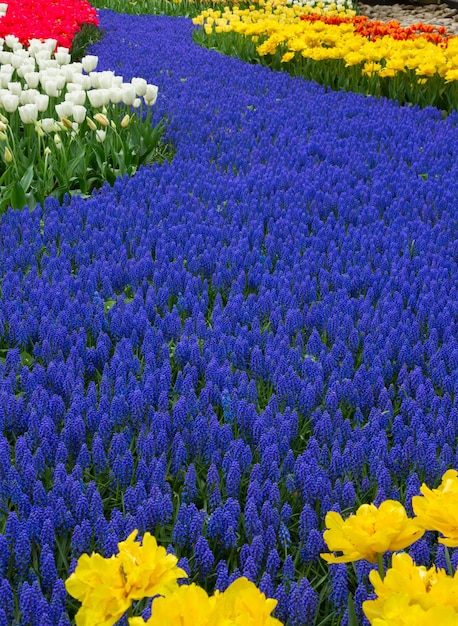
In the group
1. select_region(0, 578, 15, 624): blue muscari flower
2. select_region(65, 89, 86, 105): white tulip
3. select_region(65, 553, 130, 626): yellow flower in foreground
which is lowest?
select_region(0, 578, 15, 624): blue muscari flower

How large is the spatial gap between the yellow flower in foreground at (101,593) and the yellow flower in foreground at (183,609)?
96 millimetres

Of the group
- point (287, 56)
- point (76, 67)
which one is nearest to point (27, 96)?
point (76, 67)

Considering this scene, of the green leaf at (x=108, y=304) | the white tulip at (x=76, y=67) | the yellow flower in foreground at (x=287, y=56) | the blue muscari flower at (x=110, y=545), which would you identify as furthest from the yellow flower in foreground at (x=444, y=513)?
the yellow flower in foreground at (x=287, y=56)

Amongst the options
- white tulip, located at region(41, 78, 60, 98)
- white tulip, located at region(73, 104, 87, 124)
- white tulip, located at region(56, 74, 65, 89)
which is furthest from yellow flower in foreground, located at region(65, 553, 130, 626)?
white tulip, located at region(56, 74, 65, 89)

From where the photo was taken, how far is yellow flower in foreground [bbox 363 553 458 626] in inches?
41.0

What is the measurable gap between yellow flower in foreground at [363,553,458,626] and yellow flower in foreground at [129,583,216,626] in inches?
9.6

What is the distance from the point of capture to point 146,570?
121 cm

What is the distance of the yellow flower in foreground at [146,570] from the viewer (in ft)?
3.94

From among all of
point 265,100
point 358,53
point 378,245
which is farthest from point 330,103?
point 378,245

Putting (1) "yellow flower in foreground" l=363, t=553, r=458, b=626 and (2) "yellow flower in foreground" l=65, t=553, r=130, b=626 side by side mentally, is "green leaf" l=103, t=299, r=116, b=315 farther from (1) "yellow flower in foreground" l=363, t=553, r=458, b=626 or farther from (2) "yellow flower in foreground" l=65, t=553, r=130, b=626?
(1) "yellow flower in foreground" l=363, t=553, r=458, b=626

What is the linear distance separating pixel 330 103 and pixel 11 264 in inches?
177

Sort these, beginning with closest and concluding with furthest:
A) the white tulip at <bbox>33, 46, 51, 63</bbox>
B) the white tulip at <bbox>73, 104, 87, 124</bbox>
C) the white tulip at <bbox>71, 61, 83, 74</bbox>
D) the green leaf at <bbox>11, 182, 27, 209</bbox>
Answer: the green leaf at <bbox>11, 182, 27, 209</bbox>
the white tulip at <bbox>73, 104, 87, 124</bbox>
the white tulip at <bbox>71, 61, 83, 74</bbox>
the white tulip at <bbox>33, 46, 51, 63</bbox>

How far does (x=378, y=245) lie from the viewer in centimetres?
395

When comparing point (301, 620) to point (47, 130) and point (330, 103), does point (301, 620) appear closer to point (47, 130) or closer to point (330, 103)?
point (47, 130)
